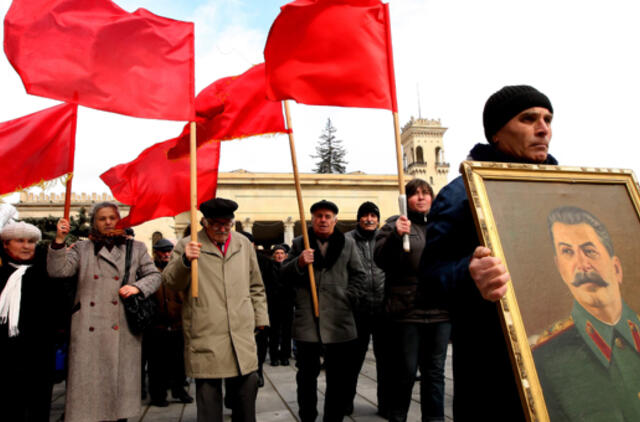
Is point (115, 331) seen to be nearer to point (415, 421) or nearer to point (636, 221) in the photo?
point (415, 421)

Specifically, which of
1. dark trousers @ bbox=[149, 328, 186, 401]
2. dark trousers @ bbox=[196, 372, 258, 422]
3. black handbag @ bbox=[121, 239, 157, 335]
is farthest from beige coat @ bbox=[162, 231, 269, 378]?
dark trousers @ bbox=[149, 328, 186, 401]

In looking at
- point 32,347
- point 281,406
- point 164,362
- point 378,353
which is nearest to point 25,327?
point 32,347

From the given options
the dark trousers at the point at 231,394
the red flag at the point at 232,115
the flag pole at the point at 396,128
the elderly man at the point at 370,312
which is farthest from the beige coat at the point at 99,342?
the flag pole at the point at 396,128

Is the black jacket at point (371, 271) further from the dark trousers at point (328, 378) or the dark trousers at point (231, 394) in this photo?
the dark trousers at point (231, 394)

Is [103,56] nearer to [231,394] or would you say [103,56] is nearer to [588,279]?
[231,394]

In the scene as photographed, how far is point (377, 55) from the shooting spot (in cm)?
387

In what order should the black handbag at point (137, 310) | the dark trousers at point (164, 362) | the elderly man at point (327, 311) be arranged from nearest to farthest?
the black handbag at point (137, 310), the elderly man at point (327, 311), the dark trousers at point (164, 362)

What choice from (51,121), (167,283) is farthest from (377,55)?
(51,121)

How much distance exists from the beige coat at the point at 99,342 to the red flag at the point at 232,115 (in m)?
1.79

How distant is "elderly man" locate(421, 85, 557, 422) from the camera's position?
1.66m

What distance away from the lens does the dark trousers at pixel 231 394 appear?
12.5ft

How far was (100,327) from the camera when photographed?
13.1 feet

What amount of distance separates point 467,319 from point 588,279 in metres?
0.47

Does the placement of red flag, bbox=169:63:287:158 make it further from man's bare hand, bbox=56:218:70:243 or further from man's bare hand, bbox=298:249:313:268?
man's bare hand, bbox=56:218:70:243
